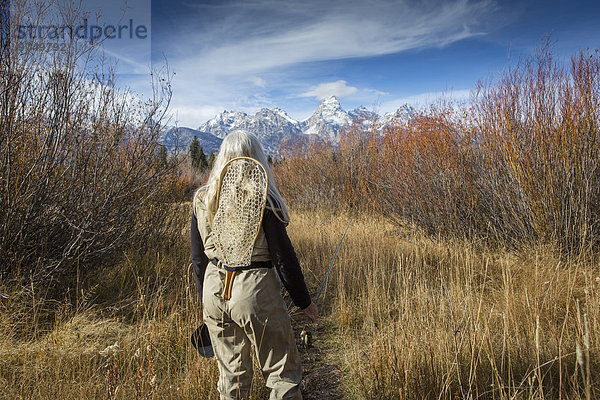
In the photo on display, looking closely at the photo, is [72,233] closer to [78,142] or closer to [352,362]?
[78,142]

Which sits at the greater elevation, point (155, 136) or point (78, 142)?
point (155, 136)

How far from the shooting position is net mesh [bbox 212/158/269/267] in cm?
142

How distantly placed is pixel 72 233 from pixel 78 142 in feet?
2.81

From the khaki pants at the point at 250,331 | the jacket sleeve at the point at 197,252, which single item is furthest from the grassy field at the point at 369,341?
the jacket sleeve at the point at 197,252

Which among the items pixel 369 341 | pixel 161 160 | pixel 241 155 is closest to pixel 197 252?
pixel 241 155

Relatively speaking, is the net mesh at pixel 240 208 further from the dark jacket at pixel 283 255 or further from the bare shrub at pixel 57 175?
the bare shrub at pixel 57 175

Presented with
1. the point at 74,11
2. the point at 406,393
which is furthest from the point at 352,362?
the point at 74,11

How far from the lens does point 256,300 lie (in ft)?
4.71

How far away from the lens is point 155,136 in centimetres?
407

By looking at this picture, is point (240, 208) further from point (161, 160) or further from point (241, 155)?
point (161, 160)

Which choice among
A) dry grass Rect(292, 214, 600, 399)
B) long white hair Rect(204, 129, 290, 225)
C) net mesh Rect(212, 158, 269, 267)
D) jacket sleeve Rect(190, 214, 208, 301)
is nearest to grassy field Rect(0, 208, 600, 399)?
dry grass Rect(292, 214, 600, 399)

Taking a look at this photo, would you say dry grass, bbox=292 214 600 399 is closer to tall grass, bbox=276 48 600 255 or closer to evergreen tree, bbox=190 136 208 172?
tall grass, bbox=276 48 600 255

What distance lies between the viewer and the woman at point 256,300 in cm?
145

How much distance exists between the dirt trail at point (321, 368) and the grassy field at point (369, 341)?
0.03 meters
